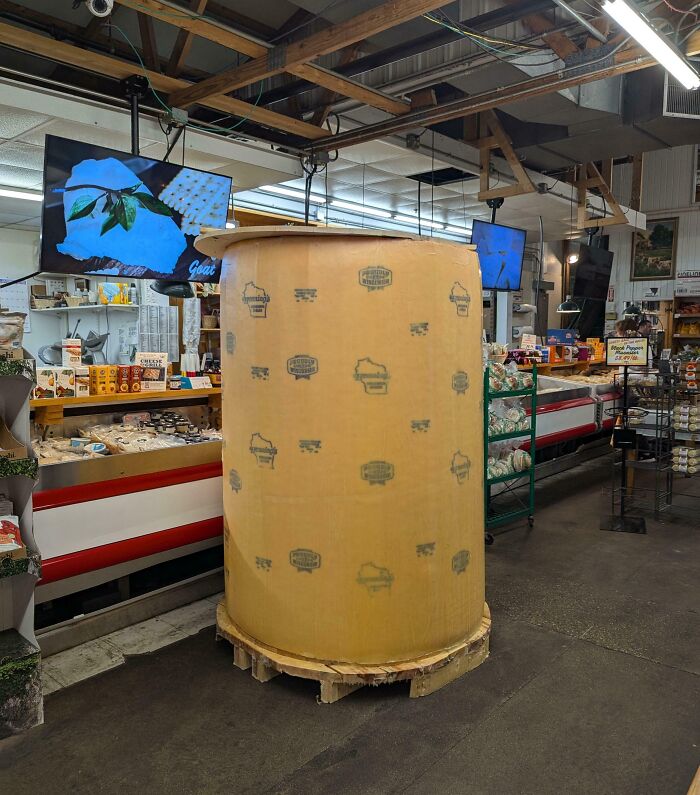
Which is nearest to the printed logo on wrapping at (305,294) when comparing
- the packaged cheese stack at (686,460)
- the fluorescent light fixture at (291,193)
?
the packaged cheese stack at (686,460)

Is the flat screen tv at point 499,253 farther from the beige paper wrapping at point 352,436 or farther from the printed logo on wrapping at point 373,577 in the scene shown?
the printed logo on wrapping at point 373,577

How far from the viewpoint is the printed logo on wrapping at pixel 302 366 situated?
275 centimetres

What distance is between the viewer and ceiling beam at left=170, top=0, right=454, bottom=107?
3.27 meters

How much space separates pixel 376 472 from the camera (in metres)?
2.78

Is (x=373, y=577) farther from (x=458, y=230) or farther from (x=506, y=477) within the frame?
(x=458, y=230)

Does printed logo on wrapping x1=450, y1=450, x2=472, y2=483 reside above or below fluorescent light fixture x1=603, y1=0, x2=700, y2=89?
below

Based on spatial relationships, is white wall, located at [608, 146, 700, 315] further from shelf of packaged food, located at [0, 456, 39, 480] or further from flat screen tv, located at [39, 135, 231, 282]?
shelf of packaged food, located at [0, 456, 39, 480]

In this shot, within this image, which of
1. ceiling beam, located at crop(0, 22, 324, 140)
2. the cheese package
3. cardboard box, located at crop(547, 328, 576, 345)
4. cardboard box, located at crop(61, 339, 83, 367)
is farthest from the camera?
cardboard box, located at crop(547, 328, 576, 345)

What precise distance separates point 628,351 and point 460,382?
311 cm

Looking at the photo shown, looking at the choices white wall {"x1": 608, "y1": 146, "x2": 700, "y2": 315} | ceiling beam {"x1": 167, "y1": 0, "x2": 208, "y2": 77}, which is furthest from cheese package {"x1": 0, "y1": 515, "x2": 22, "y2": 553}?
white wall {"x1": 608, "y1": 146, "x2": 700, "y2": 315}

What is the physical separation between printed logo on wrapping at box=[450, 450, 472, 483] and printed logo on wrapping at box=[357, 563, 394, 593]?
0.56 m

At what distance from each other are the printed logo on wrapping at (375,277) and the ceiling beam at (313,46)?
1.48m

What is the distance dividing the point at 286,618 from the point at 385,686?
59 cm

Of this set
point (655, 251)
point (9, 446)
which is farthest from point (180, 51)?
A: point (655, 251)
